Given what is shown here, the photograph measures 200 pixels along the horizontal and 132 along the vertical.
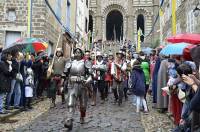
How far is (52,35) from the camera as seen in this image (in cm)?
2150

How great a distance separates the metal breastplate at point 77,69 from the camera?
938cm

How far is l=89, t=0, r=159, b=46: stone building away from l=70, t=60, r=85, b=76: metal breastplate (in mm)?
39527

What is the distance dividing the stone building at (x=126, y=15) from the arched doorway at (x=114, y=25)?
56 cm

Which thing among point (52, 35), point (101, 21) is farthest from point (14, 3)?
point (101, 21)

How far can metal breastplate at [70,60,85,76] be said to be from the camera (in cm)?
938

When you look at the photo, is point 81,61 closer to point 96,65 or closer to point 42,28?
point 96,65

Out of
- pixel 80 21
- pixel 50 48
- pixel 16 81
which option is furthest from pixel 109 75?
pixel 80 21

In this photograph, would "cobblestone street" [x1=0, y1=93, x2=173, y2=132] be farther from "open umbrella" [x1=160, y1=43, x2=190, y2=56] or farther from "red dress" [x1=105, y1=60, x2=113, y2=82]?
"red dress" [x1=105, y1=60, x2=113, y2=82]

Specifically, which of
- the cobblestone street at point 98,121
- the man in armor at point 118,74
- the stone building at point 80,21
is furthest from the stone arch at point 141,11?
the cobblestone street at point 98,121

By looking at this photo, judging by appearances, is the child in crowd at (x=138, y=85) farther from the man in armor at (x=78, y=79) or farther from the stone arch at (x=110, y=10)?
the stone arch at (x=110, y=10)

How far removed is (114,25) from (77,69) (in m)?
45.0

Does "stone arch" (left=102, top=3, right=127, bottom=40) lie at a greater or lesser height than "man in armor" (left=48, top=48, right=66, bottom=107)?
greater

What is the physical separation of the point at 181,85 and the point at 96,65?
23.1ft

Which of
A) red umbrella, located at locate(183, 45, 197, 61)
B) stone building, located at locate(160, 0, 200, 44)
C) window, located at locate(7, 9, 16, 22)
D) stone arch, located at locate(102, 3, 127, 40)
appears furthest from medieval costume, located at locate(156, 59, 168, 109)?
stone arch, located at locate(102, 3, 127, 40)
